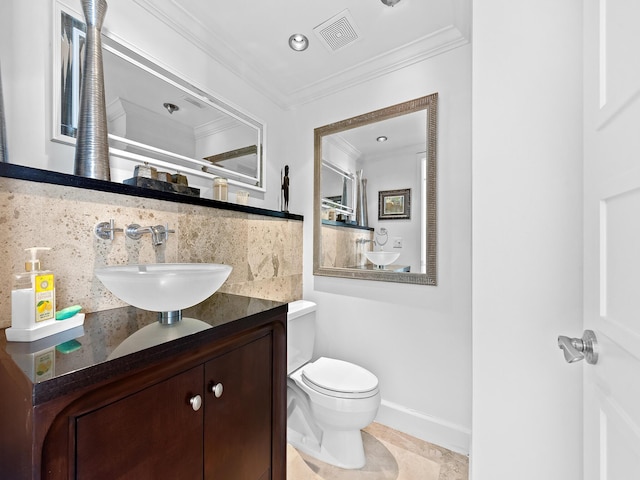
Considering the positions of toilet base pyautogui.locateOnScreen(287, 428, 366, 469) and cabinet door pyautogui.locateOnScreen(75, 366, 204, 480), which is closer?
cabinet door pyautogui.locateOnScreen(75, 366, 204, 480)

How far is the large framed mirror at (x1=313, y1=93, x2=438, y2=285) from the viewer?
164cm

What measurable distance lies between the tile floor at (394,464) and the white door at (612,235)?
947 millimetres

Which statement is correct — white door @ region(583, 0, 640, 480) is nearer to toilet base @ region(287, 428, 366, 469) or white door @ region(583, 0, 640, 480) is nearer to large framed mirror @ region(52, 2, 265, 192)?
toilet base @ region(287, 428, 366, 469)

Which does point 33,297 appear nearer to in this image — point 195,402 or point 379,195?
point 195,402

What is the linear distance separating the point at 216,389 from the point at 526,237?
1038 millimetres

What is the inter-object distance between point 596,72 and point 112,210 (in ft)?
5.10

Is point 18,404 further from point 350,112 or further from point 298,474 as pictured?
point 350,112

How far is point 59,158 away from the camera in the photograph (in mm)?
1014

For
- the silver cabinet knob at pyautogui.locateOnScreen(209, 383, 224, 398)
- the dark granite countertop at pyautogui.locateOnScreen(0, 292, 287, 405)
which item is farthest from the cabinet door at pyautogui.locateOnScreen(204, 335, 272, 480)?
the dark granite countertop at pyautogui.locateOnScreen(0, 292, 287, 405)

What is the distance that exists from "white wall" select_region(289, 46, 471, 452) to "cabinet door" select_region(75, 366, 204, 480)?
1.26 m

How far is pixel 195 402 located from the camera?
735 millimetres

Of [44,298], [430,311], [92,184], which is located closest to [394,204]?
[430,311]

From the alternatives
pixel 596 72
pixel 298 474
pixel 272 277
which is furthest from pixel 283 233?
pixel 596 72

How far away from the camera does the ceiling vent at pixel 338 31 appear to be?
144cm
